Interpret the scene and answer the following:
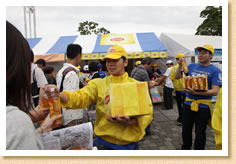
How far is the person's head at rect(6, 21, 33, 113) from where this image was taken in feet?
2.45

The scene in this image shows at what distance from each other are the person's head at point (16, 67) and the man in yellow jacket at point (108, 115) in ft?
1.67

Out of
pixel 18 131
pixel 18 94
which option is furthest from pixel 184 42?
pixel 18 131

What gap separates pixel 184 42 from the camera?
6672 mm

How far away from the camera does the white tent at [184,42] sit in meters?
6.13

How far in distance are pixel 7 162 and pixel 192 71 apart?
2.36 m

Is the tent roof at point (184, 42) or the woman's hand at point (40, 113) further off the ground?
the tent roof at point (184, 42)

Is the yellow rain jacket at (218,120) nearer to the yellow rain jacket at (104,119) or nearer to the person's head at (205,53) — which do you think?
the yellow rain jacket at (104,119)

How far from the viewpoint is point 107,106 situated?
132cm

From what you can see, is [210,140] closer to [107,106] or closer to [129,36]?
[107,106]

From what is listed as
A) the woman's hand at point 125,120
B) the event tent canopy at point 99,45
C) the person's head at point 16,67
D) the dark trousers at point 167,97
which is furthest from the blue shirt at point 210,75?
the event tent canopy at point 99,45

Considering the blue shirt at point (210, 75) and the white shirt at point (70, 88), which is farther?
the blue shirt at point (210, 75)

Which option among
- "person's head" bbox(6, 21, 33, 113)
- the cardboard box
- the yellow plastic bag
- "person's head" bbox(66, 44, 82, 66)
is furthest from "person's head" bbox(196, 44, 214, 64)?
"person's head" bbox(6, 21, 33, 113)

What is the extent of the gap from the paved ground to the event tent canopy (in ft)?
9.45

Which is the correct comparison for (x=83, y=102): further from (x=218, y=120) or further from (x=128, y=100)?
(x=218, y=120)
